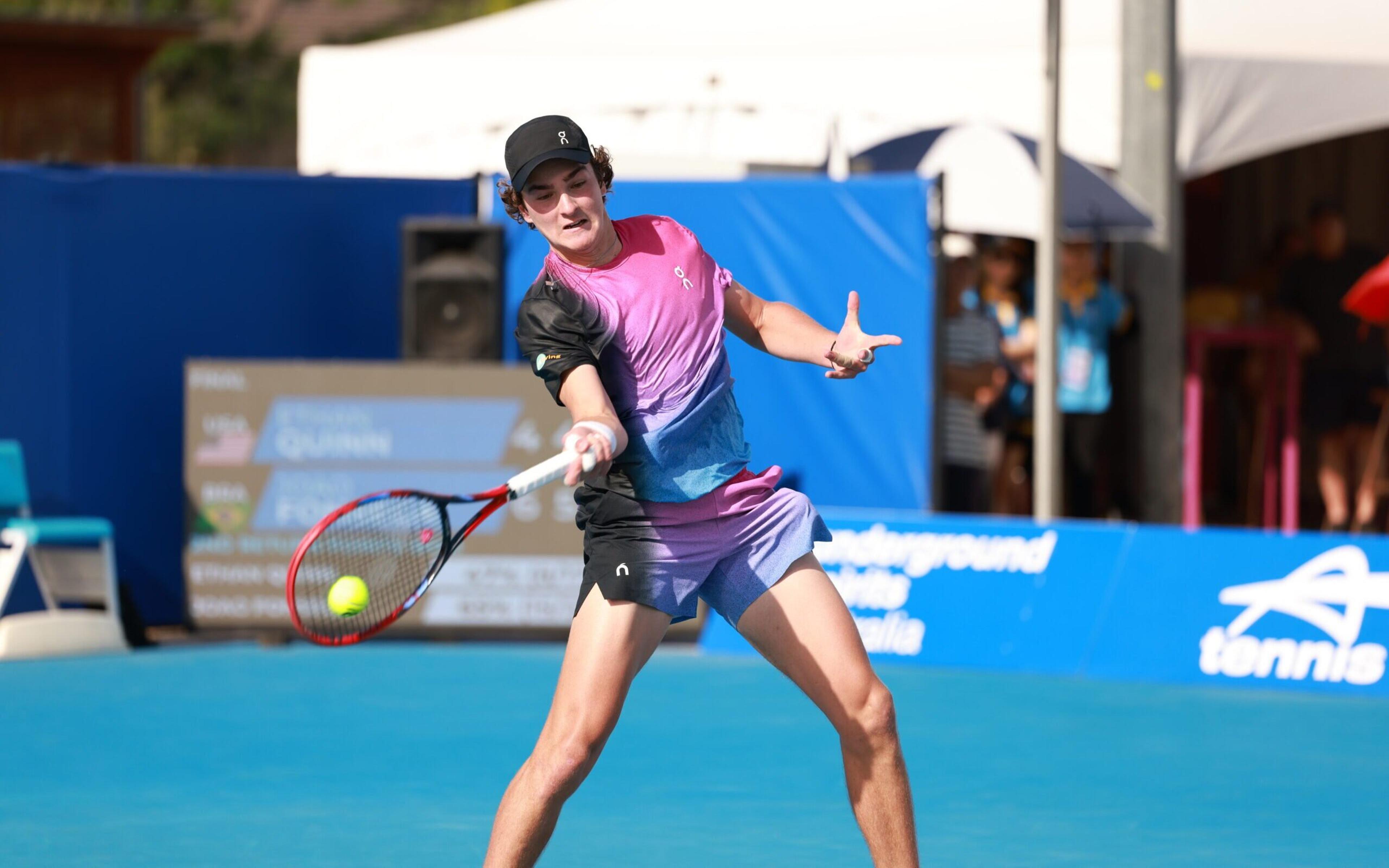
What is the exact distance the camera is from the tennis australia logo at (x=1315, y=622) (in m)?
9.16

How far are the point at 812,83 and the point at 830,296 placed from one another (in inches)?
112

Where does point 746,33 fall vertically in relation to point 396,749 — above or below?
above

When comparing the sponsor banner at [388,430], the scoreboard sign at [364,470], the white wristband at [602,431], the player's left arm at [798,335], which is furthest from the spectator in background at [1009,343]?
the white wristband at [602,431]

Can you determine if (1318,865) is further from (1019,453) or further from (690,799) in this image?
(1019,453)

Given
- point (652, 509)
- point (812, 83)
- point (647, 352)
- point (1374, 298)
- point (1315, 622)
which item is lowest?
point (1315, 622)

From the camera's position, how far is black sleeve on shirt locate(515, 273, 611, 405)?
4.55 m

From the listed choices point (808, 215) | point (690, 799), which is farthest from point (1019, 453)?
point (690, 799)

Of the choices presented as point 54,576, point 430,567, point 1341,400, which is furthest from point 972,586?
point 430,567

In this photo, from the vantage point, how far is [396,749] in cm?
795

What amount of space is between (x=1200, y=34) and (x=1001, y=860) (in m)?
8.92

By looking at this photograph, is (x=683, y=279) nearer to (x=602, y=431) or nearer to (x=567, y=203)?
(x=567, y=203)

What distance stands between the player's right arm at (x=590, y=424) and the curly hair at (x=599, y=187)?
14.9 inches

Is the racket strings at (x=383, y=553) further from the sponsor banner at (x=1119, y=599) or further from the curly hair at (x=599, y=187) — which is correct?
the sponsor banner at (x=1119, y=599)

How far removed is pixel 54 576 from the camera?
10.9 meters
